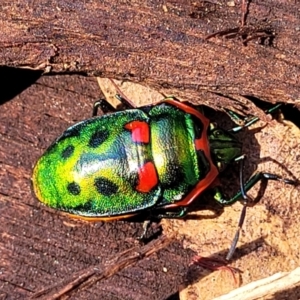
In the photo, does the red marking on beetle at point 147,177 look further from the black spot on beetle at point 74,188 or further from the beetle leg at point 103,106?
the beetle leg at point 103,106

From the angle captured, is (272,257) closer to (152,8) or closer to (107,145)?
(107,145)

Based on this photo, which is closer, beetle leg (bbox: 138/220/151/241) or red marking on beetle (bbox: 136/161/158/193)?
red marking on beetle (bbox: 136/161/158/193)

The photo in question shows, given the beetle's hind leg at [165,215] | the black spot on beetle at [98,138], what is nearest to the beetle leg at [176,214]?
the beetle's hind leg at [165,215]

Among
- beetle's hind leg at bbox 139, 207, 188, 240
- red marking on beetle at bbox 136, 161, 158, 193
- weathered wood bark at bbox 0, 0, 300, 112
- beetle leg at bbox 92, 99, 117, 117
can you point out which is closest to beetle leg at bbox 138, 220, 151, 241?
beetle's hind leg at bbox 139, 207, 188, 240

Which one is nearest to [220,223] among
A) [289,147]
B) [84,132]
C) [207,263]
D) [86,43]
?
[207,263]

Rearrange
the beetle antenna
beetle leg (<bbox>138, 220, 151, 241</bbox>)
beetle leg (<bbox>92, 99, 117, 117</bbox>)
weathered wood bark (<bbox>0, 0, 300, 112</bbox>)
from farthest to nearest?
beetle leg (<bbox>92, 99, 117, 117</bbox>)
beetle leg (<bbox>138, 220, 151, 241</bbox>)
the beetle antenna
weathered wood bark (<bbox>0, 0, 300, 112</bbox>)

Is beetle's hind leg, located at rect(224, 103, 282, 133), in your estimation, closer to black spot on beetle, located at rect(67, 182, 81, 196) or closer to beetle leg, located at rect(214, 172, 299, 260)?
beetle leg, located at rect(214, 172, 299, 260)
